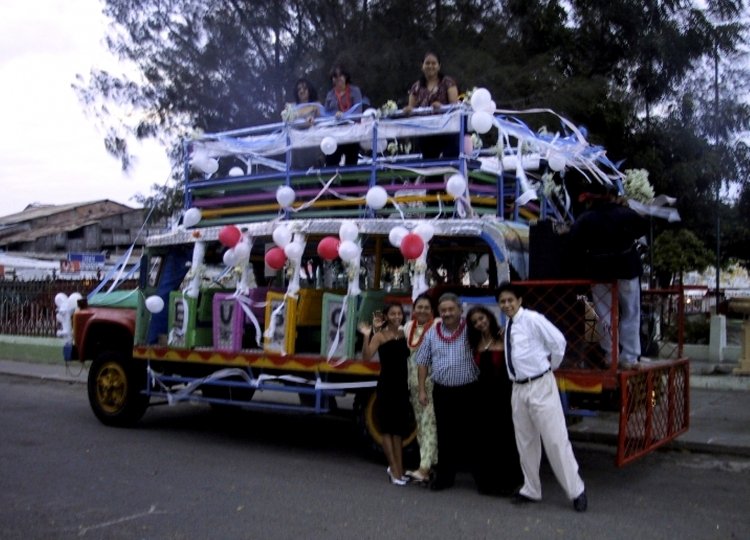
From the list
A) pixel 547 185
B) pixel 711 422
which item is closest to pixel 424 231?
pixel 547 185

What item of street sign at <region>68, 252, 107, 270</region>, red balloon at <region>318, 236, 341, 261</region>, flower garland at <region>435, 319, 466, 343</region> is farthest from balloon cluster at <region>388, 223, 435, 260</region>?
street sign at <region>68, 252, 107, 270</region>

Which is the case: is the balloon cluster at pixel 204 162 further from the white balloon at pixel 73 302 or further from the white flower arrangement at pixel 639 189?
the white flower arrangement at pixel 639 189

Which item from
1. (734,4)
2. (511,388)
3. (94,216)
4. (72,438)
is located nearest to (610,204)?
(511,388)

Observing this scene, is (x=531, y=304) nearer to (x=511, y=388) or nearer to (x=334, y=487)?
(x=511, y=388)

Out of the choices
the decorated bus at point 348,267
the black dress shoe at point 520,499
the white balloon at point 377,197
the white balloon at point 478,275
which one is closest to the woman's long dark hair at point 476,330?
the decorated bus at point 348,267

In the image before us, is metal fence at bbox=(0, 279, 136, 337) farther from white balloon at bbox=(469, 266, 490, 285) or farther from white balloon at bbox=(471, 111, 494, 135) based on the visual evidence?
white balloon at bbox=(471, 111, 494, 135)

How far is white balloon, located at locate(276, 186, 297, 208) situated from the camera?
8.76 meters

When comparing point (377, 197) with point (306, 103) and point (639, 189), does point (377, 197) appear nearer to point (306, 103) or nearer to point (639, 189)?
point (306, 103)

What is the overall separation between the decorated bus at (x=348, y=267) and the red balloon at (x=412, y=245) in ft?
0.06

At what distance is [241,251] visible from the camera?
8.91 metres

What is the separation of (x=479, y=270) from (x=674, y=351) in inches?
87.4

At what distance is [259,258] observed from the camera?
10750mm

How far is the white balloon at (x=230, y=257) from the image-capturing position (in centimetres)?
905

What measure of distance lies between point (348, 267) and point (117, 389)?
3569 millimetres
